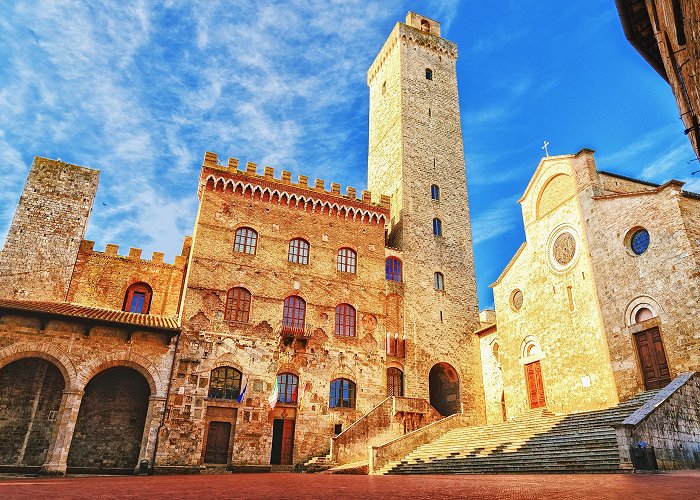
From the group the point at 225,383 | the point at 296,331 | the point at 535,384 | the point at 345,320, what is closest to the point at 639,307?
the point at 535,384

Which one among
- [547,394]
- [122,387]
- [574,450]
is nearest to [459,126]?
[547,394]

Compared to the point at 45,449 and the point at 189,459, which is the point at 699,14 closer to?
the point at 189,459

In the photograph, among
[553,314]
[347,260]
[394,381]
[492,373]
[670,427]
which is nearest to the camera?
[670,427]

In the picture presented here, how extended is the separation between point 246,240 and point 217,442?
9.53m

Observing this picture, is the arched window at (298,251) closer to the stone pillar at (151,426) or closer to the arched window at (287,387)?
the arched window at (287,387)

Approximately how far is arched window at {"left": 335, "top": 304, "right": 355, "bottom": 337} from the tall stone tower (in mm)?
3116

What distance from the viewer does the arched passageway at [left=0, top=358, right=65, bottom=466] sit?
1823 cm

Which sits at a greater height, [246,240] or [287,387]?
[246,240]

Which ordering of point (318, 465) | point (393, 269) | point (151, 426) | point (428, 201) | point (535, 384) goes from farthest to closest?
point (428, 201) < point (393, 269) < point (535, 384) < point (318, 465) < point (151, 426)

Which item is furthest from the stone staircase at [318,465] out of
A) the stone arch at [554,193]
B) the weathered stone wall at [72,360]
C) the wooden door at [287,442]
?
the stone arch at [554,193]

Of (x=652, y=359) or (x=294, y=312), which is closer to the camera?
(x=652, y=359)

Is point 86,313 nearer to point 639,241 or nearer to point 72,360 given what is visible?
point 72,360

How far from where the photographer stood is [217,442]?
19.7m

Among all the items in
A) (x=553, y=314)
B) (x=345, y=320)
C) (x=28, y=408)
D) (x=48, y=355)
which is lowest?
(x=28, y=408)
